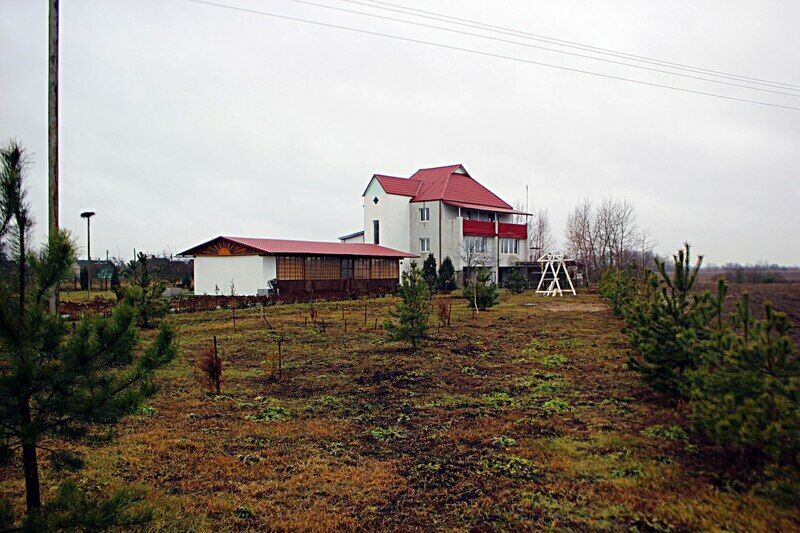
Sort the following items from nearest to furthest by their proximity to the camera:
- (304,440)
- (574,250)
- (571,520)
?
1. (571,520)
2. (304,440)
3. (574,250)

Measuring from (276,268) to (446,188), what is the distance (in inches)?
727

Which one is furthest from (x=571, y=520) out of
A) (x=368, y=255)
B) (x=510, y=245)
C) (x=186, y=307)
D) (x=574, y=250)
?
(x=574, y=250)

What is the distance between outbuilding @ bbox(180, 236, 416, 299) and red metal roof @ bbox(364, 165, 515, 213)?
34.4ft

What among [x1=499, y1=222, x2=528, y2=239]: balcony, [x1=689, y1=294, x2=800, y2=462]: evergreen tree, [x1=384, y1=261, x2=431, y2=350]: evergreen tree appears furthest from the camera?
[x1=499, y1=222, x2=528, y2=239]: balcony

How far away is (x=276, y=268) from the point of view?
98.6 ft

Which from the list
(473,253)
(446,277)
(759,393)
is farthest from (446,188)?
(759,393)

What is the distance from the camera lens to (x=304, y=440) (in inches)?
264

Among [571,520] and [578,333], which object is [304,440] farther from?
[578,333]

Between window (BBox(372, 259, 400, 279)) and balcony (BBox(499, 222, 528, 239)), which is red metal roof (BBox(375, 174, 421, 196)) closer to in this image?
window (BBox(372, 259, 400, 279))

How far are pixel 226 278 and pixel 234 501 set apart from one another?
26.8 meters

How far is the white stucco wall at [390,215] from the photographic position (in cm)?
4344

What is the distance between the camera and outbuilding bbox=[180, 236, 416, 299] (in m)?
29.5

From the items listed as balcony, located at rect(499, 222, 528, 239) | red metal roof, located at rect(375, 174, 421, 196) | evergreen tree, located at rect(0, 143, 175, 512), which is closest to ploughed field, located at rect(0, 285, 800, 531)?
evergreen tree, located at rect(0, 143, 175, 512)

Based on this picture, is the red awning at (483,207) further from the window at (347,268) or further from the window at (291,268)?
the window at (291,268)
